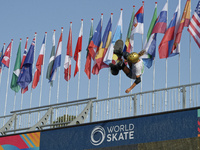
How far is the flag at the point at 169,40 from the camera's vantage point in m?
26.2

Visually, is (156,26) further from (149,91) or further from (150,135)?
(150,135)

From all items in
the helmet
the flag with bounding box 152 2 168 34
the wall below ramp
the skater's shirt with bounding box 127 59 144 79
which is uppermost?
the flag with bounding box 152 2 168 34

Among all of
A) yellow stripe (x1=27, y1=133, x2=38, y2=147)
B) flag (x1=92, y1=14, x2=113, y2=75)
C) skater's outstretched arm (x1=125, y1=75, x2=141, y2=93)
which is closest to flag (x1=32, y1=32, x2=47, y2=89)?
flag (x1=92, y1=14, x2=113, y2=75)

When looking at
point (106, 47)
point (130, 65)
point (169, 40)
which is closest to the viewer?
point (130, 65)

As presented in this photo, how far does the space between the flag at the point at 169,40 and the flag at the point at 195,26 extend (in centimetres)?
107

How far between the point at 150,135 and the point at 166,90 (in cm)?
196

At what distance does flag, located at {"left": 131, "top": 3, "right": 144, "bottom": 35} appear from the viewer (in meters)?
28.2

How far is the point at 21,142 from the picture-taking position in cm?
2748

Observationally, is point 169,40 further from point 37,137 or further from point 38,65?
point 38,65

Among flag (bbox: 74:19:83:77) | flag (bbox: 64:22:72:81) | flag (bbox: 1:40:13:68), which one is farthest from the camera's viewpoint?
flag (bbox: 1:40:13:68)

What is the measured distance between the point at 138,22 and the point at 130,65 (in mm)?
4310

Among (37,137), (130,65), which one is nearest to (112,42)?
(130,65)

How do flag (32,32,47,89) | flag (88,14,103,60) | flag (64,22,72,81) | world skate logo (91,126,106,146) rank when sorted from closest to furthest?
world skate logo (91,126,106,146) < flag (88,14,103,60) < flag (64,22,72,81) < flag (32,32,47,89)

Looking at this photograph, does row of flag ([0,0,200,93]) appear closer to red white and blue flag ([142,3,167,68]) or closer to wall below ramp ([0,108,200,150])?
red white and blue flag ([142,3,167,68])
